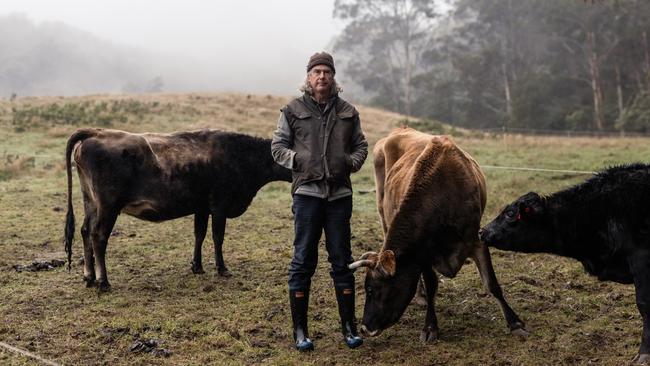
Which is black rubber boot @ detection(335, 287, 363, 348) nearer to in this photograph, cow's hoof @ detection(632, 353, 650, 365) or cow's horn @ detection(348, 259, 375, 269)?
cow's horn @ detection(348, 259, 375, 269)

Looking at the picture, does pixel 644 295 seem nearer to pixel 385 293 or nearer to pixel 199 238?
pixel 385 293

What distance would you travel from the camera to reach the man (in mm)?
5426

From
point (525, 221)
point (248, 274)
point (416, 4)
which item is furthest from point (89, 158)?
point (416, 4)

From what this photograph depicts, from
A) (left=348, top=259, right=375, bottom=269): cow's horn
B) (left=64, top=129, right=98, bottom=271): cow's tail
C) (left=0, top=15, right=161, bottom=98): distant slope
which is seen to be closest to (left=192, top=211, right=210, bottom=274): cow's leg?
(left=64, top=129, right=98, bottom=271): cow's tail

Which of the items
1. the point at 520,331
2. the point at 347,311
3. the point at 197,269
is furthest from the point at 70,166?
the point at 520,331

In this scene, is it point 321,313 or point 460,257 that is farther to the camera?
point 321,313

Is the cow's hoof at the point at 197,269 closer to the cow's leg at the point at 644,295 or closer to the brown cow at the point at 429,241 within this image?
the brown cow at the point at 429,241

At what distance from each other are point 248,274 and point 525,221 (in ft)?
13.1

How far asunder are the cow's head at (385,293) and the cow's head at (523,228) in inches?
30.2

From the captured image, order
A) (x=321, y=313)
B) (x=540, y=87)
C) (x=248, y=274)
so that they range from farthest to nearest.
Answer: (x=540, y=87)
(x=248, y=274)
(x=321, y=313)

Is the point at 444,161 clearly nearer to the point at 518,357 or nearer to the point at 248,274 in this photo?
the point at 518,357

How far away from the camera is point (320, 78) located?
5.39 metres

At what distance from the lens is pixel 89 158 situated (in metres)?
7.59

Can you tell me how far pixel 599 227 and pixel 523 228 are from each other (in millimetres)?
622
